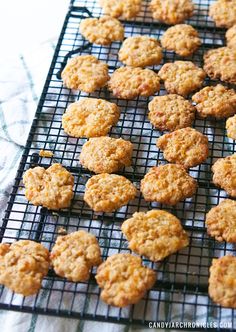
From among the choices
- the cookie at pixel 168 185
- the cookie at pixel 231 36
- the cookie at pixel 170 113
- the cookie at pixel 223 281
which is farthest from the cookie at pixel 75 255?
the cookie at pixel 231 36

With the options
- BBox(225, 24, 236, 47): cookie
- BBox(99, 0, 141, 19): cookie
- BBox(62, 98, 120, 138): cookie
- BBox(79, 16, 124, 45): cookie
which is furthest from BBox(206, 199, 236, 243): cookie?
BBox(99, 0, 141, 19): cookie

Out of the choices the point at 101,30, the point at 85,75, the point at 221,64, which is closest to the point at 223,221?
the point at 221,64

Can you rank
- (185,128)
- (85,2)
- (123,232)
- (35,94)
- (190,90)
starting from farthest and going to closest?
(85,2)
(35,94)
(190,90)
(185,128)
(123,232)

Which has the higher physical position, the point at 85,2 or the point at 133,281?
the point at 85,2

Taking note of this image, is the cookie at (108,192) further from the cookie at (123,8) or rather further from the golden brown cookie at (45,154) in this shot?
the cookie at (123,8)

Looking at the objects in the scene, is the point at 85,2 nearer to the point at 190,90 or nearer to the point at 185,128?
the point at 190,90

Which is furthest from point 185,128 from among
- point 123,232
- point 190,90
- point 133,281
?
point 133,281

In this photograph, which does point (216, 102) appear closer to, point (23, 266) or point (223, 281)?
point (223, 281)
